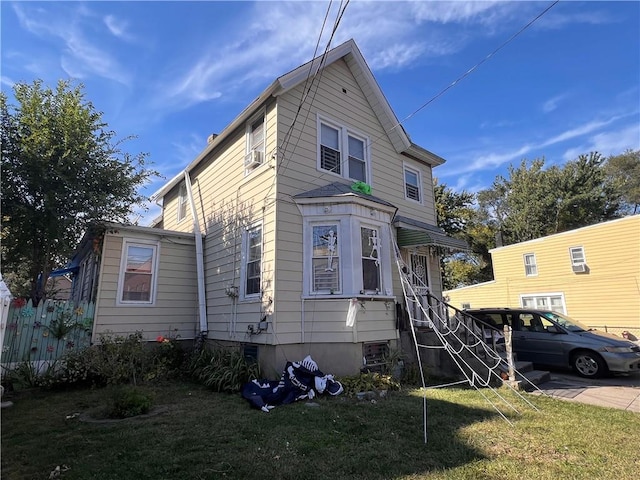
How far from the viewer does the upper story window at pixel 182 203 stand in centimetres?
1336

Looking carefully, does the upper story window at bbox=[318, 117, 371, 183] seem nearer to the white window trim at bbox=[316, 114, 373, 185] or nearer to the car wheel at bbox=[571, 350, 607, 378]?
the white window trim at bbox=[316, 114, 373, 185]

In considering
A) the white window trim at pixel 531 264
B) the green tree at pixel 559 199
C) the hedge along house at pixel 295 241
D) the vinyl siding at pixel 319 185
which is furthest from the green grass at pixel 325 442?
the green tree at pixel 559 199

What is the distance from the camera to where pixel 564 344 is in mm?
10094

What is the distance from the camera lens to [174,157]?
44.2ft

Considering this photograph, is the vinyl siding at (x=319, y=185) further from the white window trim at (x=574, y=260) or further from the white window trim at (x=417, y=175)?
the white window trim at (x=574, y=260)

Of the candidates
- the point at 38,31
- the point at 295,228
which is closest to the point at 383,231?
the point at 295,228

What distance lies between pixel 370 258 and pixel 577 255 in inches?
628

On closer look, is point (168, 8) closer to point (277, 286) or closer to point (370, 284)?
point (277, 286)

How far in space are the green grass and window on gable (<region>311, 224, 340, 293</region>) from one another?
2.52m

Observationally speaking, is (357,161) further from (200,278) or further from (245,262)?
(200,278)

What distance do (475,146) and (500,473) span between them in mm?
9482

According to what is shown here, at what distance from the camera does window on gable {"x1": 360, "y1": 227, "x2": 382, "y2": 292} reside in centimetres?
857

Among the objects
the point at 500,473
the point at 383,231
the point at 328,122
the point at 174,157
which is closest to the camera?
the point at 500,473

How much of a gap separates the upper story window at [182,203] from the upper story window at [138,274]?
3498 mm
